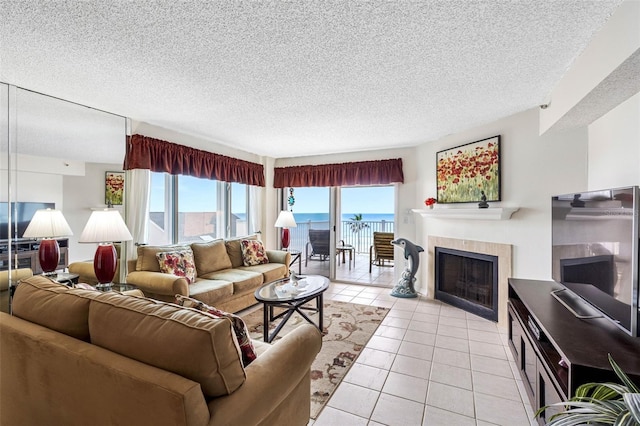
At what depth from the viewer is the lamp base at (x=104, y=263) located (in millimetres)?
2461

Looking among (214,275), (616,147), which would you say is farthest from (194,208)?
(616,147)

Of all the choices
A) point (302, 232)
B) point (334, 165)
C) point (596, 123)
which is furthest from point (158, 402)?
point (302, 232)

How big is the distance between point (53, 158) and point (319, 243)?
12.5 ft

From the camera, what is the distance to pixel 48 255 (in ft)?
7.92

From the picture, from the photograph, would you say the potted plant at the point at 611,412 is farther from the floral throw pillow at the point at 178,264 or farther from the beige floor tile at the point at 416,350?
the floral throw pillow at the point at 178,264

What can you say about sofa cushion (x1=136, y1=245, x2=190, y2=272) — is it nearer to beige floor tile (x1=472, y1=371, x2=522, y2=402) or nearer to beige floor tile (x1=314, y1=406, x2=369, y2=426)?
beige floor tile (x1=314, y1=406, x2=369, y2=426)

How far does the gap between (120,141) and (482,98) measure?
3.83 metres

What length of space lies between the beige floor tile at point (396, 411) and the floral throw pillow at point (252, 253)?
2.62m

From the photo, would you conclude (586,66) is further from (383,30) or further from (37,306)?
(37,306)

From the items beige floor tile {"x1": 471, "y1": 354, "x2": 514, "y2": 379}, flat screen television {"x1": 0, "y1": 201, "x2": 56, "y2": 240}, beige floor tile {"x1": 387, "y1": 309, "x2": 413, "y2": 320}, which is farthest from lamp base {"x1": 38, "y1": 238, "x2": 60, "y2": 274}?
beige floor tile {"x1": 471, "y1": 354, "x2": 514, "y2": 379}

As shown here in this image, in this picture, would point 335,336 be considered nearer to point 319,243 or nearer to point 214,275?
point 214,275

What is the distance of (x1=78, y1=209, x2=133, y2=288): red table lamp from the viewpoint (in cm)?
242

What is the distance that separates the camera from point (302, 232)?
19.1ft

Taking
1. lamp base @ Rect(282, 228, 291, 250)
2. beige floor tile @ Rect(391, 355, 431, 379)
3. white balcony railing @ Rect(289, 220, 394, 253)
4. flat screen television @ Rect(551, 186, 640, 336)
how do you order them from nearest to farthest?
flat screen television @ Rect(551, 186, 640, 336)
beige floor tile @ Rect(391, 355, 431, 379)
lamp base @ Rect(282, 228, 291, 250)
white balcony railing @ Rect(289, 220, 394, 253)
